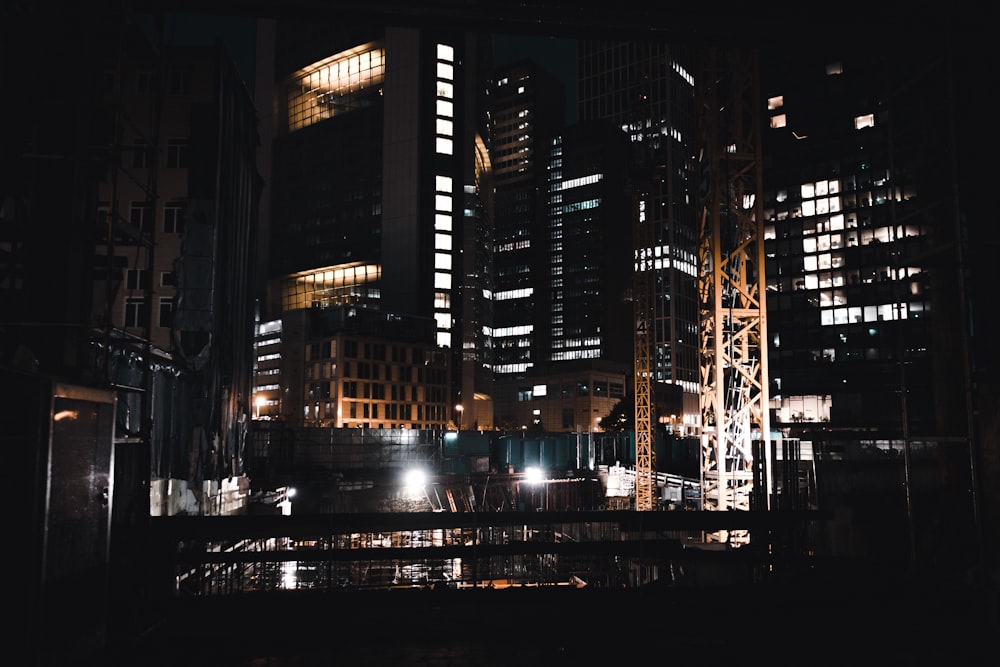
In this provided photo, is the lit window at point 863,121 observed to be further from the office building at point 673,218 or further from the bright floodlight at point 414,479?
the bright floodlight at point 414,479

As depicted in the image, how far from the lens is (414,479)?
60125 millimetres

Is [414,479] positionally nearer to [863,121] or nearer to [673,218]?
[863,121]

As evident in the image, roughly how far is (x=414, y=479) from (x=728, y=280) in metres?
41.7

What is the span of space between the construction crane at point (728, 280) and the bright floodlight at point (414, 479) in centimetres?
3747

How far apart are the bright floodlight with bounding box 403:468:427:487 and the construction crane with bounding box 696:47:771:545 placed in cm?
3747

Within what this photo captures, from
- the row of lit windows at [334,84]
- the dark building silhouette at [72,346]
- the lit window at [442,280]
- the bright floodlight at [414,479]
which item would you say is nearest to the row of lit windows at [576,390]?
the lit window at [442,280]

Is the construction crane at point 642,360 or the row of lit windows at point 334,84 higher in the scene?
the row of lit windows at point 334,84

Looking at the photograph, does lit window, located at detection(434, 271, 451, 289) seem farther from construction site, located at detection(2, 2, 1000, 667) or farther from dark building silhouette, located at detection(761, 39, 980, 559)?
construction site, located at detection(2, 2, 1000, 667)

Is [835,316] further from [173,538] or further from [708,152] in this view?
[173,538]

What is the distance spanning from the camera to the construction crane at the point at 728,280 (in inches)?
907

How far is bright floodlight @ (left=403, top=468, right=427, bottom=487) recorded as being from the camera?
195ft

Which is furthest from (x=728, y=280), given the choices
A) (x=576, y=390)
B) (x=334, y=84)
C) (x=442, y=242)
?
(x=334, y=84)

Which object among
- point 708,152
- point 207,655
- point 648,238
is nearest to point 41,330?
point 207,655

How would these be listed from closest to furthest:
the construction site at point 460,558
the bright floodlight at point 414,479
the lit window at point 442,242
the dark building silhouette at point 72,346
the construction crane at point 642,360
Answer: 1. the dark building silhouette at point 72,346
2. the construction site at point 460,558
3. the construction crane at point 642,360
4. the bright floodlight at point 414,479
5. the lit window at point 442,242
